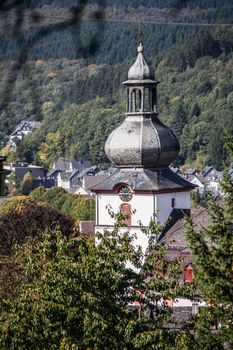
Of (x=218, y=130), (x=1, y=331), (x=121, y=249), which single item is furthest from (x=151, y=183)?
(x=218, y=130)

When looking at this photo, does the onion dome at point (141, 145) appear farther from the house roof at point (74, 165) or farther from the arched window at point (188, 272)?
the house roof at point (74, 165)

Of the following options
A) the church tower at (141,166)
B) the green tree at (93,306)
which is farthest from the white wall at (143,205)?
the green tree at (93,306)

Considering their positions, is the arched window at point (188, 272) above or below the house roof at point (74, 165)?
below

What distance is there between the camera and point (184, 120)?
429ft

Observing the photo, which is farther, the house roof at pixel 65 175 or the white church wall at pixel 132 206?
the house roof at pixel 65 175

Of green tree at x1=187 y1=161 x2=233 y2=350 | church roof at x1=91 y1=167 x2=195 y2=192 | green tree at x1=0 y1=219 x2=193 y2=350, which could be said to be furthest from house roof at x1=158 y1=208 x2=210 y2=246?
green tree at x1=187 y1=161 x2=233 y2=350

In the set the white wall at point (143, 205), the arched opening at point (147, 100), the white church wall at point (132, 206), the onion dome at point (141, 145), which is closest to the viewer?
the white church wall at point (132, 206)

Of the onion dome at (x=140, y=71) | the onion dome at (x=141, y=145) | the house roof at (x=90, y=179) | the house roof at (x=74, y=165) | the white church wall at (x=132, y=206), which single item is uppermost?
the house roof at (x=74, y=165)

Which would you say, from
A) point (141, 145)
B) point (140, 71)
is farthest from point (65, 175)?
point (141, 145)

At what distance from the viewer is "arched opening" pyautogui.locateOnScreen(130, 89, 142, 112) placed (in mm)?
61344

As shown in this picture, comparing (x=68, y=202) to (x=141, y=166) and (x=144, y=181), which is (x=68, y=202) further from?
(x=144, y=181)

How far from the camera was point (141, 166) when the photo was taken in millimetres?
60625

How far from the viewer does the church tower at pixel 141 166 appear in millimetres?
59559

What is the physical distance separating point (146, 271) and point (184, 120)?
105869 mm
